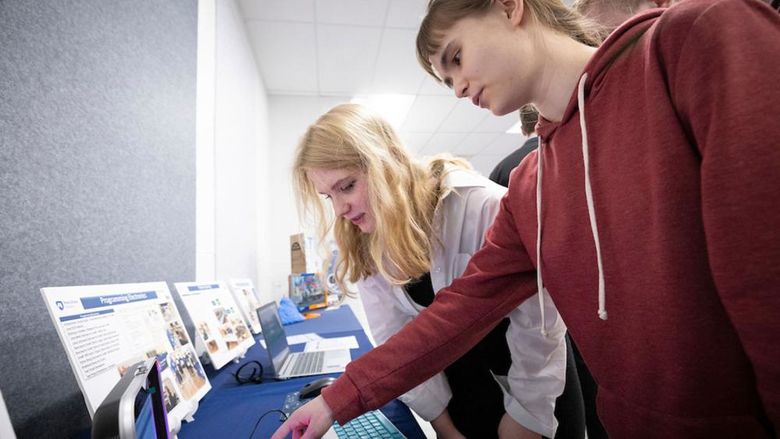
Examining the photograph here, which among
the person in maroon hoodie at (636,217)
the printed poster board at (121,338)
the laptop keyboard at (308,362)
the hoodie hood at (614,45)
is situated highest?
the hoodie hood at (614,45)

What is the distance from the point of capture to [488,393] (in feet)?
2.76

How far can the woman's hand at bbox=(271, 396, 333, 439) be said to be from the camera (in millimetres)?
515

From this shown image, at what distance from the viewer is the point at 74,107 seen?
0.67 meters

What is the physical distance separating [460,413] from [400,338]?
0.43 m

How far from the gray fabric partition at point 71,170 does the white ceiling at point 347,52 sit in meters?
1.18

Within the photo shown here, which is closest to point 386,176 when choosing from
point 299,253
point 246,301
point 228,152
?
point 246,301

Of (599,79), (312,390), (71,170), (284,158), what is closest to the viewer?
(599,79)

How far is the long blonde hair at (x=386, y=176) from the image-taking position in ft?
2.52

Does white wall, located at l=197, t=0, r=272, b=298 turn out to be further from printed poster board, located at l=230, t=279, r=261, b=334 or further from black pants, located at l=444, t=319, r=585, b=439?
black pants, located at l=444, t=319, r=585, b=439

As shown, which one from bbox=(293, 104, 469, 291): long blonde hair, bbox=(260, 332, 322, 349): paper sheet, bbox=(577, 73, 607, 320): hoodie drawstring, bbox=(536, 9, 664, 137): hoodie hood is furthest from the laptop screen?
bbox=(536, 9, 664, 137): hoodie hood

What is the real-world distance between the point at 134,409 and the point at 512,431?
0.76m

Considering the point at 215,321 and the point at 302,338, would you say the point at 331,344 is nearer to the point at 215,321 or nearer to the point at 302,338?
the point at 302,338

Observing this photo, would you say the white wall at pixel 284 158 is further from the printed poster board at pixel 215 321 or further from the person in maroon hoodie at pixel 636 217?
the person in maroon hoodie at pixel 636 217

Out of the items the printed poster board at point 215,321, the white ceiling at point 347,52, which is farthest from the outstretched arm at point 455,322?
the white ceiling at point 347,52
